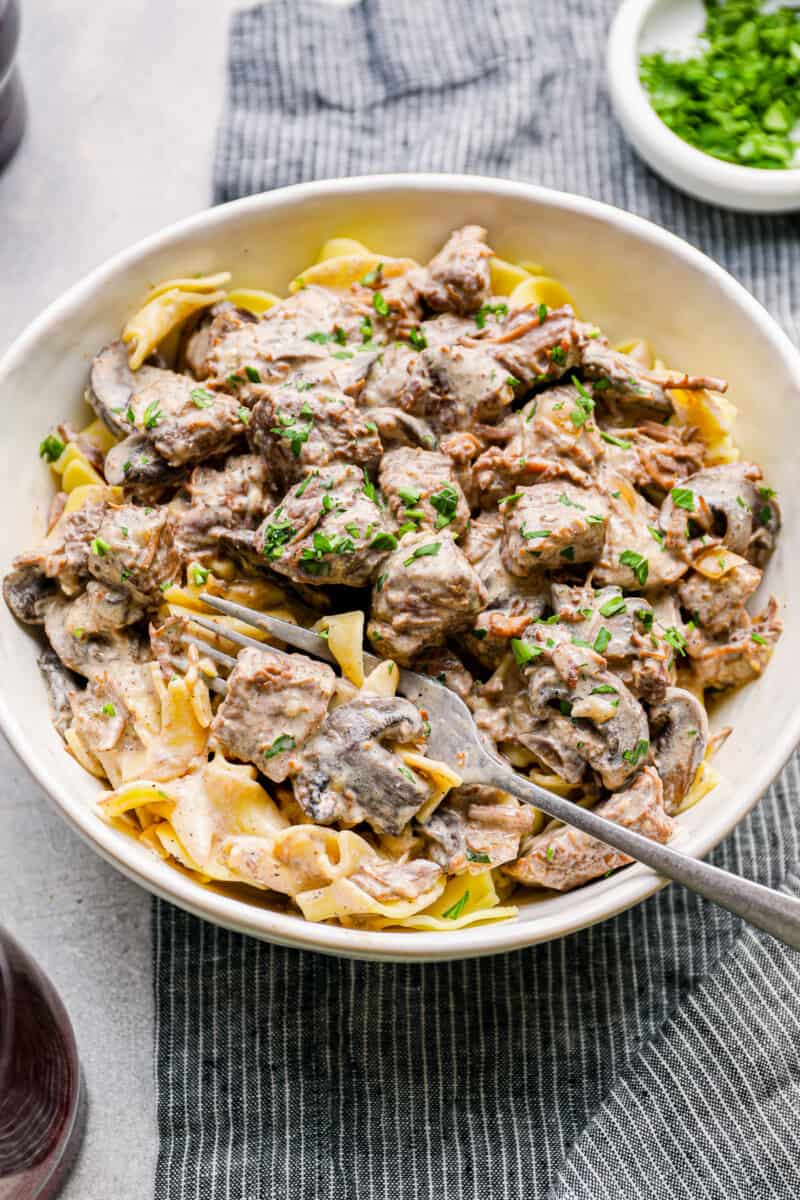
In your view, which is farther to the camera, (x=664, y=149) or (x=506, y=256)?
(x=664, y=149)

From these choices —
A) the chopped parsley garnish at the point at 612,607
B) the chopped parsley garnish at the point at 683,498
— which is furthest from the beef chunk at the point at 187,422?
the chopped parsley garnish at the point at 683,498

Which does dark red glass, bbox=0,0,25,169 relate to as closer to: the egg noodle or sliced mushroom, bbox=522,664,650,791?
the egg noodle

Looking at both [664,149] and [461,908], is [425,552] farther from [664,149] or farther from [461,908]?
[664,149]

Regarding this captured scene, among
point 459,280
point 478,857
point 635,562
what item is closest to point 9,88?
point 459,280

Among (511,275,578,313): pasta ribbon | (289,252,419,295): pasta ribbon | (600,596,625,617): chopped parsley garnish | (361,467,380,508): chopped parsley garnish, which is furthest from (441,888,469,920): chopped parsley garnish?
(289,252,419,295): pasta ribbon

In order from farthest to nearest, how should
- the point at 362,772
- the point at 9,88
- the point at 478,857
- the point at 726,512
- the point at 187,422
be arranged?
the point at 9,88, the point at 726,512, the point at 187,422, the point at 478,857, the point at 362,772

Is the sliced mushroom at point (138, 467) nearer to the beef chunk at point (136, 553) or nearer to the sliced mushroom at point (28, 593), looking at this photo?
the beef chunk at point (136, 553)

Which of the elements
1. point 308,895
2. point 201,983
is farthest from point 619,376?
point 201,983

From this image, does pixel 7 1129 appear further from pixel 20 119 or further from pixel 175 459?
pixel 20 119
